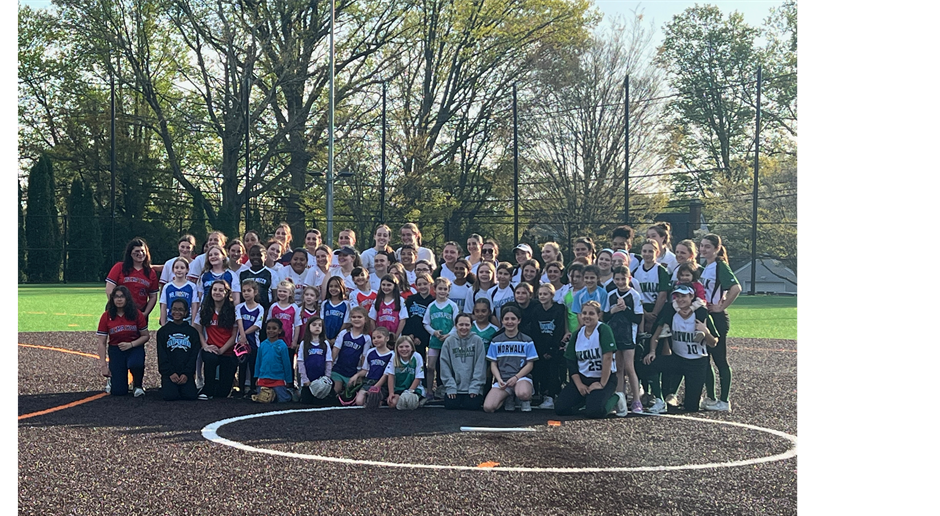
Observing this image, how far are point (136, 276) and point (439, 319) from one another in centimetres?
342

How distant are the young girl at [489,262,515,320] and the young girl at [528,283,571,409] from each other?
31cm

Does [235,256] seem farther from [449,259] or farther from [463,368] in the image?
[463,368]

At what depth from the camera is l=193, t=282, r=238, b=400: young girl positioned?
9.09 metres

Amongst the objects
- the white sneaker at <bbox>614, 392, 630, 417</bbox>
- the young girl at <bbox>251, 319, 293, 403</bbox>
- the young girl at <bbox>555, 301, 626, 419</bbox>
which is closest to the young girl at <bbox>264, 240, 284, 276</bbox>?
the young girl at <bbox>251, 319, 293, 403</bbox>

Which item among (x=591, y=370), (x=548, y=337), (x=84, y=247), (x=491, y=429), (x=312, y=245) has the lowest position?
(x=491, y=429)

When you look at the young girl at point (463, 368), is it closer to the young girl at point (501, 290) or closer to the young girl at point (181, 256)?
the young girl at point (501, 290)

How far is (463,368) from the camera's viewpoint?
8.66m

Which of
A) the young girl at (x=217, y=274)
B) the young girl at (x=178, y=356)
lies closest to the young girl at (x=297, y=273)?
the young girl at (x=217, y=274)

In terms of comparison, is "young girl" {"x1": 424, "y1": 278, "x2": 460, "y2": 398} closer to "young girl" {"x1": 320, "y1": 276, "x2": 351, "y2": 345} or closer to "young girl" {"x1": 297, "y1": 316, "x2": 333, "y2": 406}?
"young girl" {"x1": 320, "y1": 276, "x2": 351, "y2": 345}

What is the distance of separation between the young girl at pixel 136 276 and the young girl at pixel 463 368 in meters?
3.36

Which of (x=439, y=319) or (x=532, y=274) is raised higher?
(x=532, y=274)

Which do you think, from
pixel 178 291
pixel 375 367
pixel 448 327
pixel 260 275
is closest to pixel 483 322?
pixel 448 327

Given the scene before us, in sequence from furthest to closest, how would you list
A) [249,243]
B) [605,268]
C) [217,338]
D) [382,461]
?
[249,243] → [217,338] → [605,268] → [382,461]

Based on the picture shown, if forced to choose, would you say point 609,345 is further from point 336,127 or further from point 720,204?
point 720,204
